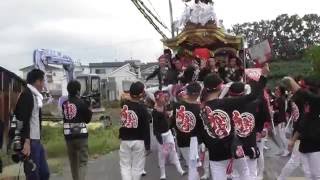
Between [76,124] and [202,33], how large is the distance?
18.7 ft

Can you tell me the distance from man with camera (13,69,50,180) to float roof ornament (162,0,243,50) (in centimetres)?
652

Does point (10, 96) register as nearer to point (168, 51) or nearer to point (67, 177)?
point (67, 177)

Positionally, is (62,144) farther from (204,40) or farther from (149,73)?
(149,73)

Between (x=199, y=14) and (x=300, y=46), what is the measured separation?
57.6 m

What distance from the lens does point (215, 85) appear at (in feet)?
21.5

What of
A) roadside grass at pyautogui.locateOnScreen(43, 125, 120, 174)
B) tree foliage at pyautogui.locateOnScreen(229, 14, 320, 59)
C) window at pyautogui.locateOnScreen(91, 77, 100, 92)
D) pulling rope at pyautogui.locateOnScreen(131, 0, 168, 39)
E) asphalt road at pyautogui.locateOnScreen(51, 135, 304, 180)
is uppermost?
tree foliage at pyautogui.locateOnScreen(229, 14, 320, 59)

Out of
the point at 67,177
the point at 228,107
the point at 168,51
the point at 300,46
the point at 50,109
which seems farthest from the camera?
the point at 300,46

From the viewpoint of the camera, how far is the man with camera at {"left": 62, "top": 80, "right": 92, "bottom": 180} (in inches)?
366

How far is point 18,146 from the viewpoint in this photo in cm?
772

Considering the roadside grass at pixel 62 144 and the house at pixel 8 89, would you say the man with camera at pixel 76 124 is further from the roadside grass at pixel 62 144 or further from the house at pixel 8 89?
the roadside grass at pixel 62 144

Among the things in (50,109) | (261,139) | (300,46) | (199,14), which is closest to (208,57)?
(199,14)

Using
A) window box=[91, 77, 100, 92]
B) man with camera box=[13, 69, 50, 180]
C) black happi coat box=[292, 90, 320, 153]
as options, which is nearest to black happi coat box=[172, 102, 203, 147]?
black happi coat box=[292, 90, 320, 153]

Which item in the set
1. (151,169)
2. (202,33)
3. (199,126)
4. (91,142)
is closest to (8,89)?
(151,169)

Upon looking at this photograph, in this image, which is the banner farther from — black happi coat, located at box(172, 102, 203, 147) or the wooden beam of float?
the wooden beam of float
